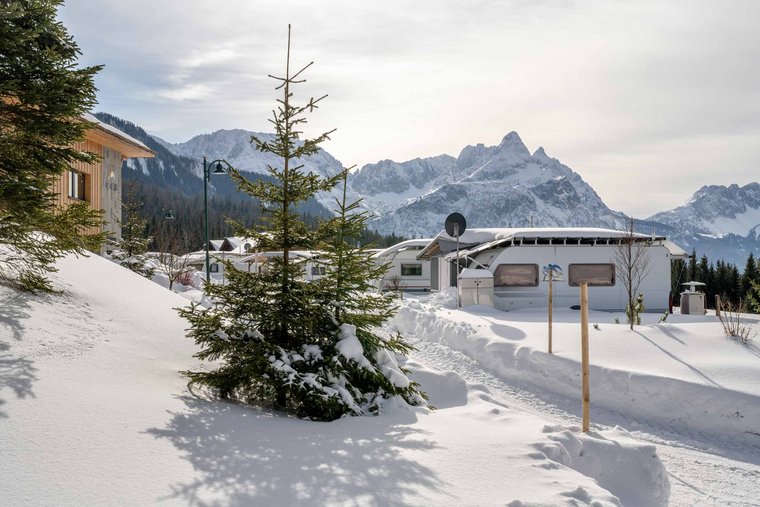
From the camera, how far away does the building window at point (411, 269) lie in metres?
43.6

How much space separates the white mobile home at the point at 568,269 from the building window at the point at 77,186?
1673 centimetres

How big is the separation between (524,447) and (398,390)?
1.92 meters

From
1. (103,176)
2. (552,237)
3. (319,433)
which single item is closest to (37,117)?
(319,433)

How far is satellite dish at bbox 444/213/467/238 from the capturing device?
26.1m

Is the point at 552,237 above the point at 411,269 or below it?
above

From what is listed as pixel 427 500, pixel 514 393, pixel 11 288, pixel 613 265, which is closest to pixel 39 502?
pixel 427 500

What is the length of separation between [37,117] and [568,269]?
22.5 meters

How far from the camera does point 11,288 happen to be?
720 cm

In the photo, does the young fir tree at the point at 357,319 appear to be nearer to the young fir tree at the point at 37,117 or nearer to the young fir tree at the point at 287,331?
the young fir tree at the point at 287,331

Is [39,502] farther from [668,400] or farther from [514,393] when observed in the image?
[668,400]

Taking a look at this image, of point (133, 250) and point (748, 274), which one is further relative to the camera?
point (748, 274)

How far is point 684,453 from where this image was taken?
7.38 meters

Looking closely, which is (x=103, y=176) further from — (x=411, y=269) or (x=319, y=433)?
(x=411, y=269)

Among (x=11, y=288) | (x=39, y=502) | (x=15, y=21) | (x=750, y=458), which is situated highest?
(x=15, y=21)
